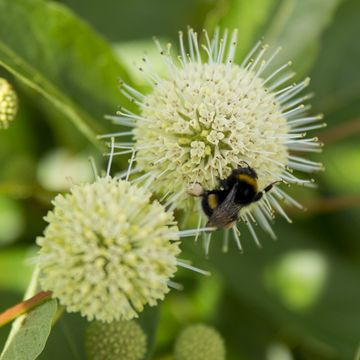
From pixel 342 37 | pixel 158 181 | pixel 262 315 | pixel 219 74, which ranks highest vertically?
pixel 342 37

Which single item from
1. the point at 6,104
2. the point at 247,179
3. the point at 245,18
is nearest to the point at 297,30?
the point at 245,18

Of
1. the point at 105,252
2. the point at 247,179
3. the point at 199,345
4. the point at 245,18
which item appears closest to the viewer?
the point at 105,252

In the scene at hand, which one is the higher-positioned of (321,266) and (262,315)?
(321,266)

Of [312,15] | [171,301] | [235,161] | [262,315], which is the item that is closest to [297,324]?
[262,315]

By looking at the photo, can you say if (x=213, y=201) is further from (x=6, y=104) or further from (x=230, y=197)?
(x=6, y=104)

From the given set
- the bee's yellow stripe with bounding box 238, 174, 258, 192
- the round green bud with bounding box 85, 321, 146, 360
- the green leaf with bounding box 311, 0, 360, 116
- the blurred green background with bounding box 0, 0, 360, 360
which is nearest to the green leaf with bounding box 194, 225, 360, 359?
the blurred green background with bounding box 0, 0, 360, 360

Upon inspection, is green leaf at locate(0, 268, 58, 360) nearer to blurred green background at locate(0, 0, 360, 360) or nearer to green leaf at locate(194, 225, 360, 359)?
blurred green background at locate(0, 0, 360, 360)

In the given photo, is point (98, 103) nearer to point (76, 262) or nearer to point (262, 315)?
point (76, 262)

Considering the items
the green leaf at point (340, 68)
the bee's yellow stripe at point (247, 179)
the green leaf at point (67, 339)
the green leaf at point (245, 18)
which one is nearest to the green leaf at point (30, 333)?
the green leaf at point (67, 339)
